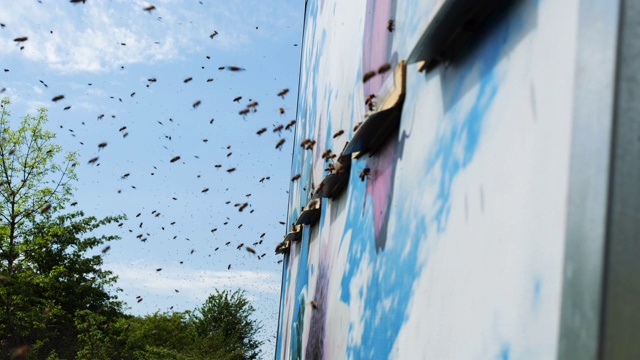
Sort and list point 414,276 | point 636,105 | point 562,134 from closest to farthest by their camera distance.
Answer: point 636,105 → point 562,134 → point 414,276

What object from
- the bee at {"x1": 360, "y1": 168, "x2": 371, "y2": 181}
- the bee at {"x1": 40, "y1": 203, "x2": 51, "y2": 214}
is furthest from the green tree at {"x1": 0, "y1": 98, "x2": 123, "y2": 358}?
the bee at {"x1": 360, "y1": 168, "x2": 371, "y2": 181}

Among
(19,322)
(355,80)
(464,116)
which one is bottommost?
→ (19,322)

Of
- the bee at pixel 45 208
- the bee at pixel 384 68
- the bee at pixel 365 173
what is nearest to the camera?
the bee at pixel 384 68

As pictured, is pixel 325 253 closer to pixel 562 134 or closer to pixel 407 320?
pixel 407 320

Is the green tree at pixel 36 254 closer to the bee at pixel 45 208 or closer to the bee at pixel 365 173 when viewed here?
the bee at pixel 45 208

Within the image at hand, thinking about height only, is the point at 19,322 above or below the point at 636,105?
below

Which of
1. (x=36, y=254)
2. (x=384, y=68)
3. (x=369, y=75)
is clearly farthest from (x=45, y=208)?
(x=384, y=68)

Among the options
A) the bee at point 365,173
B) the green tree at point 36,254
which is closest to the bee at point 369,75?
the bee at point 365,173

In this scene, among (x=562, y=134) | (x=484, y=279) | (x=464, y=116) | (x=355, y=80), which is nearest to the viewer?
(x=562, y=134)

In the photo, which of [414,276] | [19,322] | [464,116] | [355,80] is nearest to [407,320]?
[414,276]

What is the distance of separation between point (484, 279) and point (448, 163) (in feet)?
1.92

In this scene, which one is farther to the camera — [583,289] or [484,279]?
[484,279]

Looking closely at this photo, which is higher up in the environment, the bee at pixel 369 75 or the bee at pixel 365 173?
the bee at pixel 369 75

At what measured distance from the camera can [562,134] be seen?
5.54 ft
